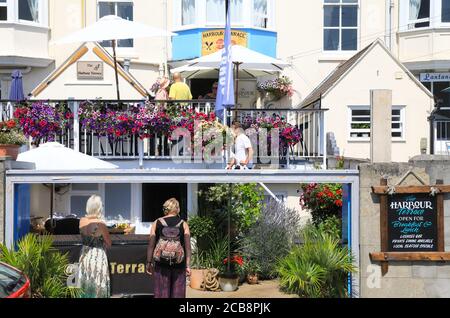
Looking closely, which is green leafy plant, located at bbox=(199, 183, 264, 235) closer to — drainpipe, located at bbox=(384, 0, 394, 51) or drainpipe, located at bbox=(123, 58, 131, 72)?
drainpipe, located at bbox=(123, 58, 131, 72)

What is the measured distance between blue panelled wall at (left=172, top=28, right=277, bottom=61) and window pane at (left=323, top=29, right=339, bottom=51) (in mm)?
1463

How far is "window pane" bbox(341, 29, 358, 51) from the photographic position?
20.1 meters

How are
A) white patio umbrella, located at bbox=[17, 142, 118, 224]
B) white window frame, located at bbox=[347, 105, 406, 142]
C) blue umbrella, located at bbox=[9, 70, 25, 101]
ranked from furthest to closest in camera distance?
white window frame, located at bbox=[347, 105, 406, 142]
blue umbrella, located at bbox=[9, 70, 25, 101]
white patio umbrella, located at bbox=[17, 142, 118, 224]

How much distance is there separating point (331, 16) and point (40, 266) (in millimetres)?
13011

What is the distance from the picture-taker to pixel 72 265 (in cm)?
948

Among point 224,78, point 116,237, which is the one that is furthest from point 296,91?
point 116,237

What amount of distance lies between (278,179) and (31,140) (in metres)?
6.21

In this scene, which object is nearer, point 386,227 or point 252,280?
point 386,227

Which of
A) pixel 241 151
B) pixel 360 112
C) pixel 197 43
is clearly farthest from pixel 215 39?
pixel 241 151

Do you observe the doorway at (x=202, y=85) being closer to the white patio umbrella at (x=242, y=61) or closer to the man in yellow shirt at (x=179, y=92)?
the white patio umbrella at (x=242, y=61)

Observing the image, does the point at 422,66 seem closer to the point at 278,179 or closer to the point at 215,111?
the point at 215,111

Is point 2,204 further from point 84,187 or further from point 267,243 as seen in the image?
point 84,187

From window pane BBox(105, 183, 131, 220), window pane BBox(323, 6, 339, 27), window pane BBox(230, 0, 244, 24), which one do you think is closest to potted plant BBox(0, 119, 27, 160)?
window pane BBox(105, 183, 131, 220)

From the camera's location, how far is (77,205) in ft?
50.4
